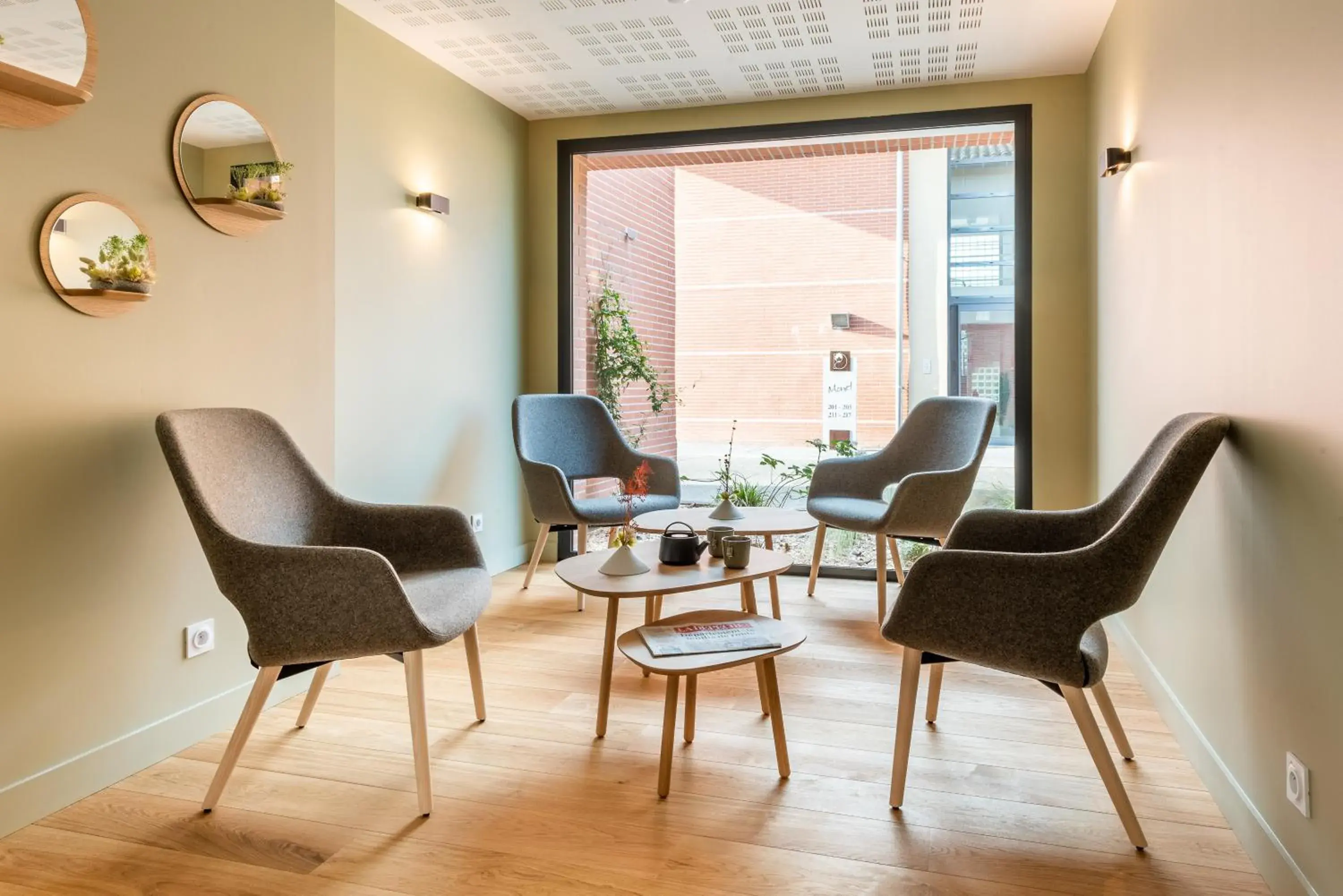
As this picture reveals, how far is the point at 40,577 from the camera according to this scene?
206 cm

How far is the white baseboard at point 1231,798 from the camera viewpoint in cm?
166

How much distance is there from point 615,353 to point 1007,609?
11.2ft

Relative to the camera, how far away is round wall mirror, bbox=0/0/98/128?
6.21 ft

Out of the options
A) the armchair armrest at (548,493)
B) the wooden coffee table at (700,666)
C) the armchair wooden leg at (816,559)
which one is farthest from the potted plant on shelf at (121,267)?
the armchair wooden leg at (816,559)

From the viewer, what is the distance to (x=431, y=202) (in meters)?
3.84

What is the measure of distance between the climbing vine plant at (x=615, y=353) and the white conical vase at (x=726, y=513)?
1537 millimetres

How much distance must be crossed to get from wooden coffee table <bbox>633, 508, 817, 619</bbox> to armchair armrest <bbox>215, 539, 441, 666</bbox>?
1366mm

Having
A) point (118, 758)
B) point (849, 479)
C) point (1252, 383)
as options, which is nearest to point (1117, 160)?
point (1252, 383)

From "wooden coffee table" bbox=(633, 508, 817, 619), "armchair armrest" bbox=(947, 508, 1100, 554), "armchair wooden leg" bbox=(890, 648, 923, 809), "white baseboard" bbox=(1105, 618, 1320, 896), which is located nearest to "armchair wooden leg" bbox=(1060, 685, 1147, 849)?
"white baseboard" bbox=(1105, 618, 1320, 896)

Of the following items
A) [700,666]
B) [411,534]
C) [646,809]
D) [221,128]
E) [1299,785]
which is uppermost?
[221,128]

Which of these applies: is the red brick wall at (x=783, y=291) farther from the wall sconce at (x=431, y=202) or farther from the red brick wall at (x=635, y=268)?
the wall sconce at (x=431, y=202)

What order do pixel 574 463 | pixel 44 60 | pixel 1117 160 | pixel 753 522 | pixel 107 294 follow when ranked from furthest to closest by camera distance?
pixel 574 463
pixel 753 522
pixel 1117 160
pixel 107 294
pixel 44 60

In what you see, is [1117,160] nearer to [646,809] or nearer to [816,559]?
[816,559]

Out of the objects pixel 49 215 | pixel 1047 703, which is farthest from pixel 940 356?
pixel 49 215
